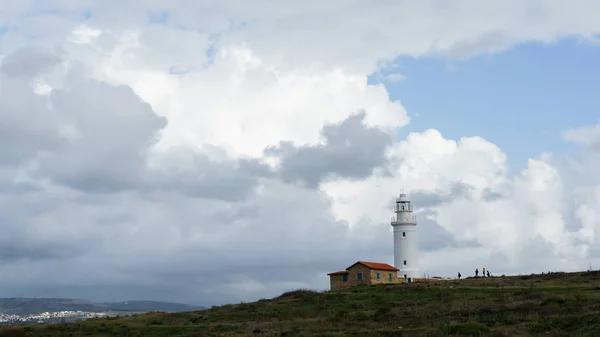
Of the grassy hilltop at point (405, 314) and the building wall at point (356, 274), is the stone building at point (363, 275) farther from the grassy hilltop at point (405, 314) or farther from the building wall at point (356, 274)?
the grassy hilltop at point (405, 314)

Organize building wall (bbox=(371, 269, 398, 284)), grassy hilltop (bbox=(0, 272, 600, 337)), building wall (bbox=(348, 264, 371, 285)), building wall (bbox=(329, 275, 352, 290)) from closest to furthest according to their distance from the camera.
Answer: grassy hilltop (bbox=(0, 272, 600, 337)), building wall (bbox=(348, 264, 371, 285)), building wall (bbox=(371, 269, 398, 284)), building wall (bbox=(329, 275, 352, 290))

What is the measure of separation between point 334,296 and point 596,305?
27.8 metres

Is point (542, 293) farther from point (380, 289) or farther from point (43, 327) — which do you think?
point (43, 327)

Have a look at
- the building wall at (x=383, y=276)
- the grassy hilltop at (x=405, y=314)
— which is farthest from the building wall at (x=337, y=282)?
the grassy hilltop at (x=405, y=314)

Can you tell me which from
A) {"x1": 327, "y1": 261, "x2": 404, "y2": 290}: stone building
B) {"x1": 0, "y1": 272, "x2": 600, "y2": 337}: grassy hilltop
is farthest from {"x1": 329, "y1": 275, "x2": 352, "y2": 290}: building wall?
{"x1": 0, "y1": 272, "x2": 600, "y2": 337}: grassy hilltop

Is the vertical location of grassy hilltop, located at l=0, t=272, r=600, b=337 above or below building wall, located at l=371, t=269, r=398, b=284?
below

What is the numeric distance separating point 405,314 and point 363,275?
29.6m

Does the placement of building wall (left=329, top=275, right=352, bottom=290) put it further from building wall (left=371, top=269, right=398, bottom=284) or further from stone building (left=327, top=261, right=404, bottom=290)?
building wall (left=371, top=269, right=398, bottom=284)

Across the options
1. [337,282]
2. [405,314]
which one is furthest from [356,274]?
[405,314]

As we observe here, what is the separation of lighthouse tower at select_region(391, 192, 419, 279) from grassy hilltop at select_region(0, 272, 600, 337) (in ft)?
43.6

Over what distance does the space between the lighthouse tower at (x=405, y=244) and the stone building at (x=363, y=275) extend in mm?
2863

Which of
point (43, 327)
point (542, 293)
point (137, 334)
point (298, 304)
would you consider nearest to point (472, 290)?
point (542, 293)

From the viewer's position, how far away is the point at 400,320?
5141 centimetres

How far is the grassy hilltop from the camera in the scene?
42812 millimetres
